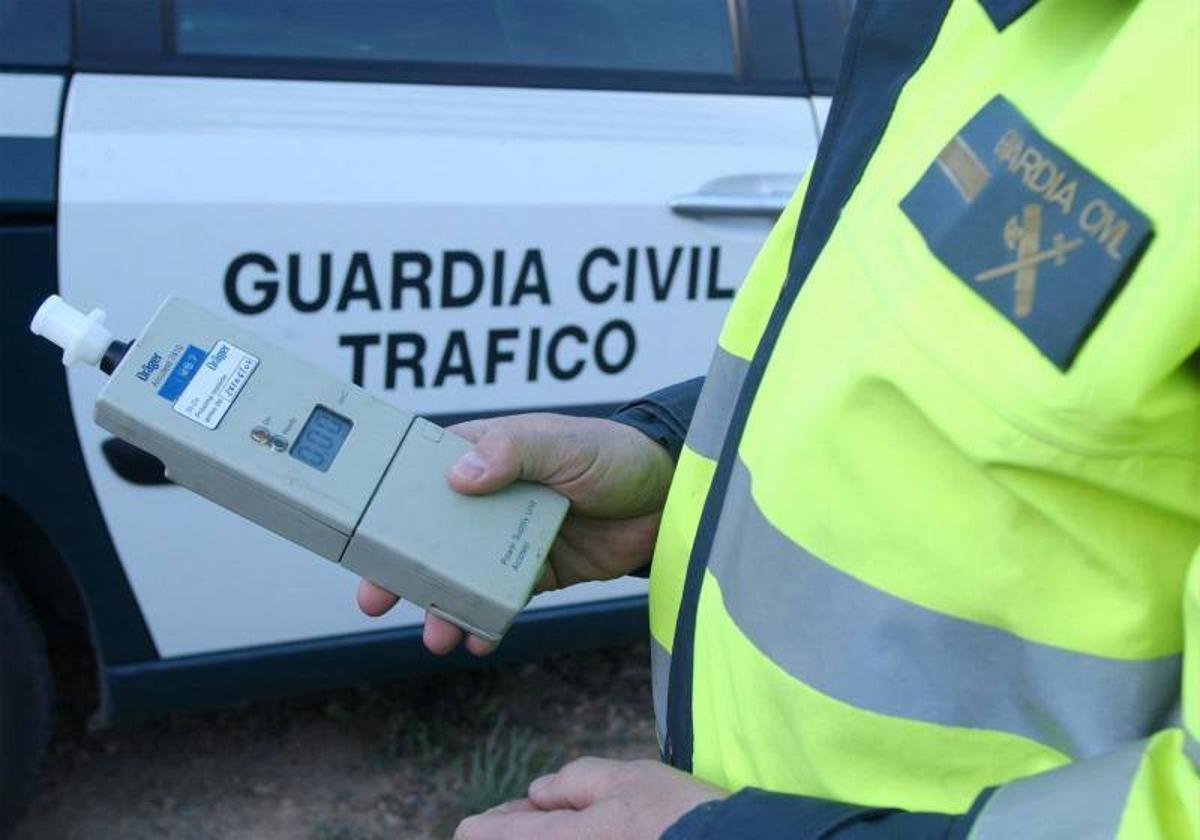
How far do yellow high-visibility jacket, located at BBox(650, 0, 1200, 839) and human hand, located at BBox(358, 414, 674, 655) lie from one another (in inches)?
12.2

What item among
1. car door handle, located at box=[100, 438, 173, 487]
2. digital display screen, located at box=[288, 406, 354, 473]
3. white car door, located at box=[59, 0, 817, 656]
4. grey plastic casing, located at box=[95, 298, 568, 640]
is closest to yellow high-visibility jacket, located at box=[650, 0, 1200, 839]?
grey plastic casing, located at box=[95, 298, 568, 640]

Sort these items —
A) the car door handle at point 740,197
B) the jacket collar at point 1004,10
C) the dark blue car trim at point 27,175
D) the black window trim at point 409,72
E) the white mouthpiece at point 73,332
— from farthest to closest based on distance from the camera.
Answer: the car door handle at point 740,197, the black window trim at point 409,72, the dark blue car trim at point 27,175, the white mouthpiece at point 73,332, the jacket collar at point 1004,10

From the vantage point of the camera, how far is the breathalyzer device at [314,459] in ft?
3.84

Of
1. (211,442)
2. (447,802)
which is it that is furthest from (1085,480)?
(447,802)

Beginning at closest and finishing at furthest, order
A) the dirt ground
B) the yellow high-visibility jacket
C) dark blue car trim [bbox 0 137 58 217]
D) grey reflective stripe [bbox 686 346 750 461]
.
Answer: the yellow high-visibility jacket, grey reflective stripe [bbox 686 346 750 461], dark blue car trim [bbox 0 137 58 217], the dirt ground

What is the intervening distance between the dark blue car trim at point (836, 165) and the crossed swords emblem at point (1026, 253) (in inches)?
8.0

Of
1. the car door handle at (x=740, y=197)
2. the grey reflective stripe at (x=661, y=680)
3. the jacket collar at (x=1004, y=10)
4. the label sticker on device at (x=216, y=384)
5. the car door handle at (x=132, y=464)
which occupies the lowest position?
the car door handle at (x=132, y=464)

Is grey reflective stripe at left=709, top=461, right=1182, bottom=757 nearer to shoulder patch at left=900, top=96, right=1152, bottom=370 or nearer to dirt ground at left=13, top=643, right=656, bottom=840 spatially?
shoulder patch at left=900, top=96, right=1152, bottom=370

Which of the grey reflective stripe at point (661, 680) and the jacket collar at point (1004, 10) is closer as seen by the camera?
the jacket collar at point (1004, 10)

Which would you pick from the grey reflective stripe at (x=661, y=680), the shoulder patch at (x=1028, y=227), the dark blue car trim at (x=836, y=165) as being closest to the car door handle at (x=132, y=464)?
the grey reflective stripe at (x=661, y=680)

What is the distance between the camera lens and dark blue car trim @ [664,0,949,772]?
3.17 feet

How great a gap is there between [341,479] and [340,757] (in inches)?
72.6

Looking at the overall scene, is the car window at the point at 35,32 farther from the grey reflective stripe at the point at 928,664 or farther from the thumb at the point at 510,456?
the grey reflective stripe at the point at 928,664

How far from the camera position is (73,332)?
4.01ft
